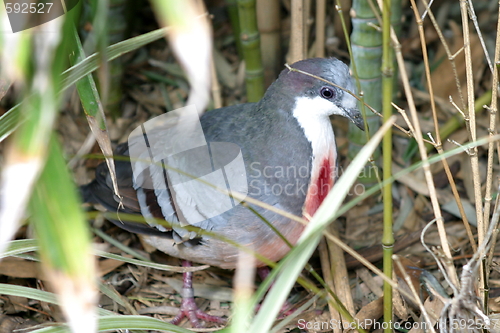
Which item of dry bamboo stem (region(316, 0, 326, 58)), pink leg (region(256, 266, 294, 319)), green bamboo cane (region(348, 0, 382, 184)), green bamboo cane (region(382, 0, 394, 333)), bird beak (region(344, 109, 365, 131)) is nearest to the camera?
green bamboo cane (region(382, 0, 394, 333))

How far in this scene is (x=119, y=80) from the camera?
2814mm

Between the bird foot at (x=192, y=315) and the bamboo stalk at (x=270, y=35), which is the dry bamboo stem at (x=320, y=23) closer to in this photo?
the bamboo stalk at (x=270, y=35)

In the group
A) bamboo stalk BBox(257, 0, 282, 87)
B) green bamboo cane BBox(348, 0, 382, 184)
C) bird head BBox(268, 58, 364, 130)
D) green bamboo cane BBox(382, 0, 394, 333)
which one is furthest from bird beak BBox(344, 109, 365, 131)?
bamboo stalk BBox(257, 0, 282, 87)

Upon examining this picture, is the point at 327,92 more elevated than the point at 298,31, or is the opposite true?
the point at 298,31

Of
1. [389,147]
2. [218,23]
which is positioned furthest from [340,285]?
[218,23]

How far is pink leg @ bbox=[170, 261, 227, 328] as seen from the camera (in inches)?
87.8

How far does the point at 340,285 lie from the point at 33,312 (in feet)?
4.23

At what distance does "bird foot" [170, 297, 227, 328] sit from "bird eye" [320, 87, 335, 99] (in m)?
1.06

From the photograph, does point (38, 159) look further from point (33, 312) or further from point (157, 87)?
point (157, 87)

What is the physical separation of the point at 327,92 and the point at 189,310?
1.13 m

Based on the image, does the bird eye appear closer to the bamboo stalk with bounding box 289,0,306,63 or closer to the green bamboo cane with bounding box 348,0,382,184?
the green bamboo cane with bounding box 348,0,382,184

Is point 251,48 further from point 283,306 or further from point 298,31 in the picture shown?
point 283,306

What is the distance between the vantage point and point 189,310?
2246 mm

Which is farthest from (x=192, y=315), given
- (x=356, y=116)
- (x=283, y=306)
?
(x=356, y=116)
